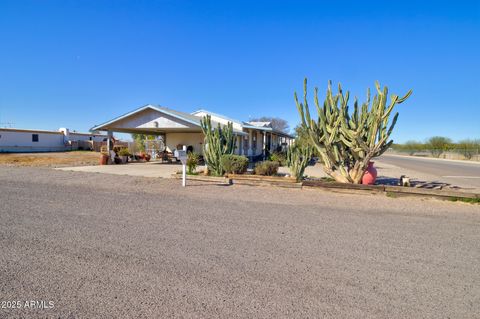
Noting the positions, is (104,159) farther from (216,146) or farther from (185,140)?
(216,146)

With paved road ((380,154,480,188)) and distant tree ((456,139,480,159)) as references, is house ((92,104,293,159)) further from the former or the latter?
distant tree ((456,139,480,159))

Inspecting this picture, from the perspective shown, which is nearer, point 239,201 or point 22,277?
point 22,277

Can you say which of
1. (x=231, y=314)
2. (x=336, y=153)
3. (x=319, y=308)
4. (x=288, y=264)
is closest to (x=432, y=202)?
(x=336, y=153)

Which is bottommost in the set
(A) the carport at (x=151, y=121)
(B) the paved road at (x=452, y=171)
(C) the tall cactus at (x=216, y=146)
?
(B) the paved road at (x=452, y=171)

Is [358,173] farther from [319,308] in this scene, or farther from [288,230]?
[319,308]

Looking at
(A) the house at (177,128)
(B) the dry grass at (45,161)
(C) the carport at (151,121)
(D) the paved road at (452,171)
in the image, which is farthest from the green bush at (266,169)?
(B) the dry grass at (45,161)

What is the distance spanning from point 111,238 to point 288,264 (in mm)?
2651

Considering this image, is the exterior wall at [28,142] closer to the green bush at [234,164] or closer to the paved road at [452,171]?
the green bush at [234,164]

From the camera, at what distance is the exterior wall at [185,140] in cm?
2136

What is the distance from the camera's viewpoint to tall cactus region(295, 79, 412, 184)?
25.7 feet

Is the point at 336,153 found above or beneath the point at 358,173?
above

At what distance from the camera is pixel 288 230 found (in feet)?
15.4

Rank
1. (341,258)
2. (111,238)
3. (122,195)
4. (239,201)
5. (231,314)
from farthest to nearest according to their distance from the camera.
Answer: (122,195)
(239,201)
(111,238)
(341,258)
(231,314)

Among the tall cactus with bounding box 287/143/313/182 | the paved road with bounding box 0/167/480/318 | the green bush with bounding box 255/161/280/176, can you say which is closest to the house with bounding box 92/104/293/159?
the green bush with bounding box 255/161/280/176
